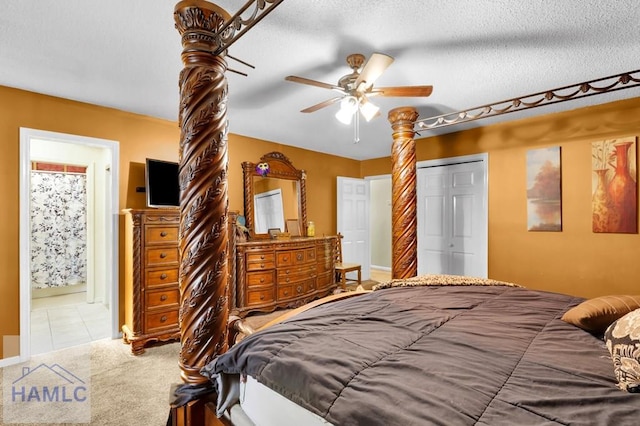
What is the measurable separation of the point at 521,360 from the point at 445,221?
12.1ft

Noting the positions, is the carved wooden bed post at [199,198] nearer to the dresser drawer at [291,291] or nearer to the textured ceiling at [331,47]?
the textured ceiling at [331,47]

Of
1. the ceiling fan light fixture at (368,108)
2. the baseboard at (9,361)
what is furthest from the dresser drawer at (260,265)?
the ceiling fan light fixture at (368,108)

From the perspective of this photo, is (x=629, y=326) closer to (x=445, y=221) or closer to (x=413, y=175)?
(x=413, y=175)

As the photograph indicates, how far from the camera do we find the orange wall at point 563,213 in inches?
125

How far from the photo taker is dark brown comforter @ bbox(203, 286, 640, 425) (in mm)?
Answer: 824

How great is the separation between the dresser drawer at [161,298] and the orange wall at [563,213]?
153 inches

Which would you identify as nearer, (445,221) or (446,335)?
(446,335)

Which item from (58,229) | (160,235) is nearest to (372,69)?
(160,235)

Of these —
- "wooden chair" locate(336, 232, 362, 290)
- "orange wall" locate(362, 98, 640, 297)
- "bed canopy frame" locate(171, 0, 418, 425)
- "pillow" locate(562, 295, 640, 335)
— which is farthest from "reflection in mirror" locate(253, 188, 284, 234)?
"pillow" locate(562, 295, 640, 335)

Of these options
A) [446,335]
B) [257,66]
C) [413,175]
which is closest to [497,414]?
[446,335]

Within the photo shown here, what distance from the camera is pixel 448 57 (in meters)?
2.36

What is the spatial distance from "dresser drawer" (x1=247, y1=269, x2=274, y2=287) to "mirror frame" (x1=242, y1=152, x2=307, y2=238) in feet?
2.16

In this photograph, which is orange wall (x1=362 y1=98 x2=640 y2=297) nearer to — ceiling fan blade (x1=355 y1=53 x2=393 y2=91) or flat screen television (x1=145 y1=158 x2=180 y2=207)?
ceiling fan blade (x1=355 y1=53 x2=393 y2=91)

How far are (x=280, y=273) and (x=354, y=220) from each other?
7.44 feet
